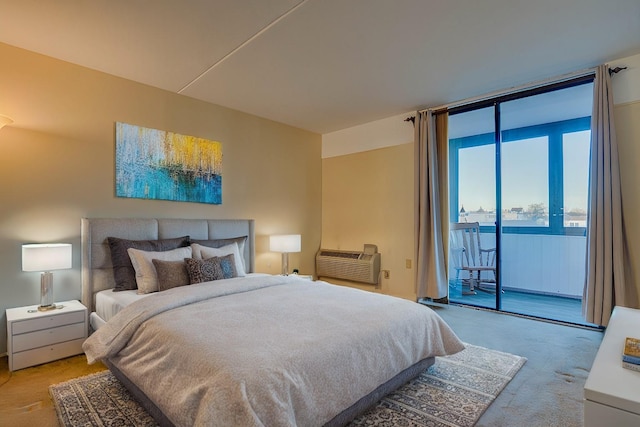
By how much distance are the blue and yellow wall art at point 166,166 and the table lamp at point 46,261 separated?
80cm

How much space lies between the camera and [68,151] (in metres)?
2.97

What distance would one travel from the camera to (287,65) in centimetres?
305

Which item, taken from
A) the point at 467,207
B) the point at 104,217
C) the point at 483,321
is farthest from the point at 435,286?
the point at 104,217

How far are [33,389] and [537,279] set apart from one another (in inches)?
201

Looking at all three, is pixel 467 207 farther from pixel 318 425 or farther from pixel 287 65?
pixel 318 425

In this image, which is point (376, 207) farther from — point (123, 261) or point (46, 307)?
point (46, 307)

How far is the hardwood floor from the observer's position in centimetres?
184

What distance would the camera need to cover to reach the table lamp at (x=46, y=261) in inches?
98.7

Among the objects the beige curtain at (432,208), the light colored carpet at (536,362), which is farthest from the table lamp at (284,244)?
the light colored carpet at (536,362)

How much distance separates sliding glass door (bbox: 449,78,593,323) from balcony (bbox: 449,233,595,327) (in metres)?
0.01

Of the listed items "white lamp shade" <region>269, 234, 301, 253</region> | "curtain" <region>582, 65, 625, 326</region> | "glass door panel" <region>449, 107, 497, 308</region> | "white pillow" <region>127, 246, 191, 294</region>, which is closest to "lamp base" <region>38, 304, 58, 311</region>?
"white pillow" <region>127, 246, 191, 294</region>

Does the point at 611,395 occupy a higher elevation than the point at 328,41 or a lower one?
lower

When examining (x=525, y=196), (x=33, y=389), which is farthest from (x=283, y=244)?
(x=525, y=196)

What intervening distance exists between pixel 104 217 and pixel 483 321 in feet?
13.4
